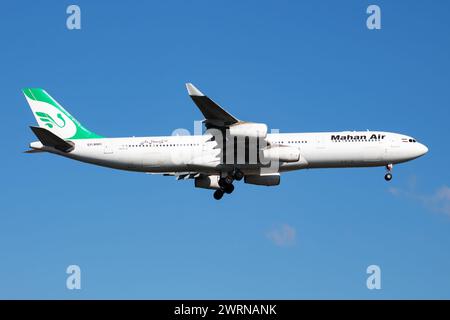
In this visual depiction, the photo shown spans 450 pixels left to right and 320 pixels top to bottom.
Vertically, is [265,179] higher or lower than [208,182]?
lower

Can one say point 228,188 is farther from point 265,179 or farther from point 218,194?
point 265,179

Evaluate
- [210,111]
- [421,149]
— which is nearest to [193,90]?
[210,111]

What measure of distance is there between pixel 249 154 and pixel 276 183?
15.1 feet

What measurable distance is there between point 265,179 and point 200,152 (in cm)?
650

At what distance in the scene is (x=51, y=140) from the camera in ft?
217

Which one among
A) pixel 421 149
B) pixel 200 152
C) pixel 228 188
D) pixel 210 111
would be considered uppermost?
pixel 210 111

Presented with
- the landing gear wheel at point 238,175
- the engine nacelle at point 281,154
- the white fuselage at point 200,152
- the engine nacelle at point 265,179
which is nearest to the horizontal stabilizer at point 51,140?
the white fuselage at point 200,152

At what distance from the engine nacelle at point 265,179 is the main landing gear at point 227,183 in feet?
5.89

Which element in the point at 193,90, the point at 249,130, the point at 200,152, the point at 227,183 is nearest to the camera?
the point at 193,90

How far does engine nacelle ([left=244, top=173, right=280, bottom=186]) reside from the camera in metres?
69.4

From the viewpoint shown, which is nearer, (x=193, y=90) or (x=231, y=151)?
(x=193, y=90)

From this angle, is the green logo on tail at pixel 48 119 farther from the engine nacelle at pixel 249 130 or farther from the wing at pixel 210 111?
the engine nacelle at pixel 249 130
